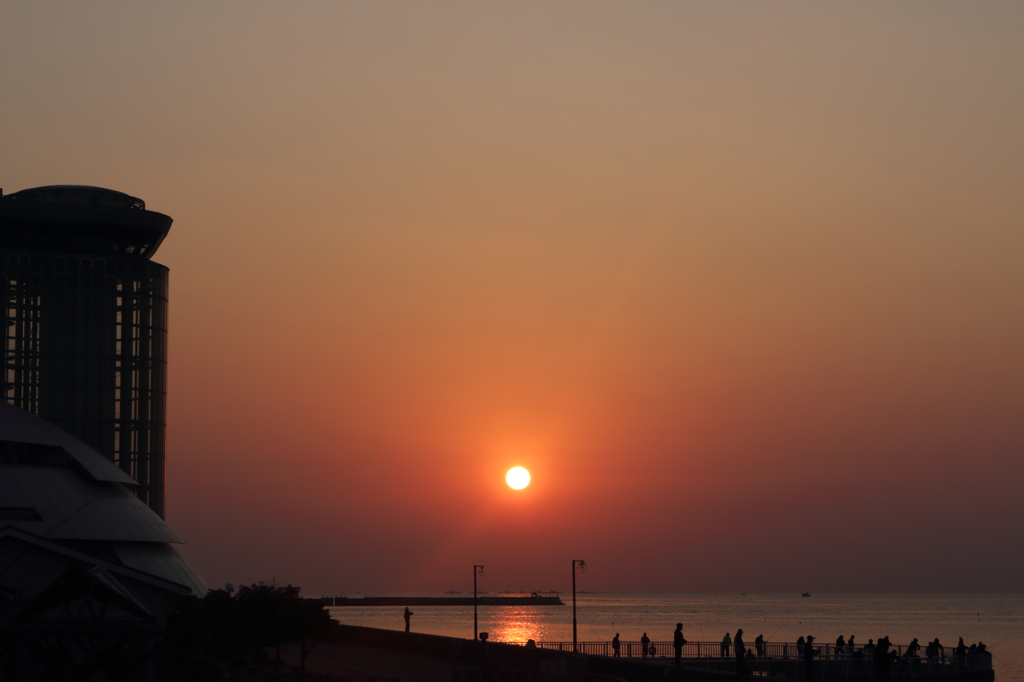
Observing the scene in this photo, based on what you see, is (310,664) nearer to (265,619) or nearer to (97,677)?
(265,619)

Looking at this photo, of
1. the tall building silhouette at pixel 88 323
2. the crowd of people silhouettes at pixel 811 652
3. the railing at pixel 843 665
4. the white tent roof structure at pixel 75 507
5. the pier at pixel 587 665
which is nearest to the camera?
the pier at pixel 587 665

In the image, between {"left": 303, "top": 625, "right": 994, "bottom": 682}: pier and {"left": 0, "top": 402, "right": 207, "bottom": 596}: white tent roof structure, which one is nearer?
{"left": 303, "top": 625, "right": 994, "bottom": 682}: pier

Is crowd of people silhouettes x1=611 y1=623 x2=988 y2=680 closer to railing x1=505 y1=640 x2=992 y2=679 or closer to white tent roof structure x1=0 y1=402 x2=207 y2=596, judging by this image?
railing x1=505 y1=640 x2=992 y2=679

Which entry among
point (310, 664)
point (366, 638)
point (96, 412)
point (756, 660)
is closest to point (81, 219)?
point (96, 412)

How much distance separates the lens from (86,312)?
120m

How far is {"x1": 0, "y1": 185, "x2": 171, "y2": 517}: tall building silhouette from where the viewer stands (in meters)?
118

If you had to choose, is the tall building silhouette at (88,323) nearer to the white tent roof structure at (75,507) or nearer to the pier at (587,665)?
the white tent roof structure at (75,507)

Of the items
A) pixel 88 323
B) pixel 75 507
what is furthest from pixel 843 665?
pixel 88 323

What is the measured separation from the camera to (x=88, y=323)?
392 feet

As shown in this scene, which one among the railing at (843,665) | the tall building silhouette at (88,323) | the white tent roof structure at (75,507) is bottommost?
the railing at (843,665)

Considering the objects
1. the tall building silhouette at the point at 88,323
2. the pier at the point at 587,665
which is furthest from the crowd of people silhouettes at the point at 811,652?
the tall building silhouette at the point at 88,323

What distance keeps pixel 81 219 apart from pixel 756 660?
90404 mm

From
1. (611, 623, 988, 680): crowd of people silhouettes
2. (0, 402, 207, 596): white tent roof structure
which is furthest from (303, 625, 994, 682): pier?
(0, 402, 207, 596): white tent roof structure

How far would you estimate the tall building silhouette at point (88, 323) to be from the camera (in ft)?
386
